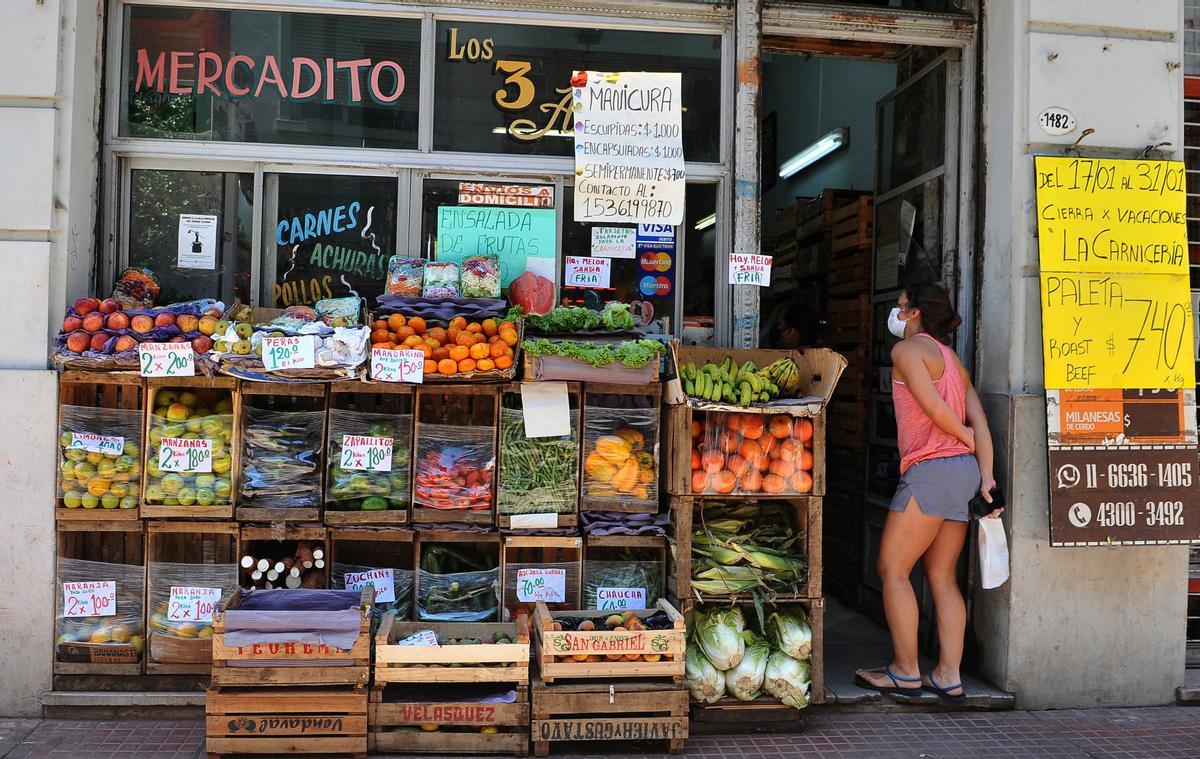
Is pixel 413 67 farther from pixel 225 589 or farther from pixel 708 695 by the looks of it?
pixel 708 695

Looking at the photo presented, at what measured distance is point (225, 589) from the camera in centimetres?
492

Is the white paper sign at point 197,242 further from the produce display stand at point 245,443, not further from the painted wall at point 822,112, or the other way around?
the painted wall at point 822,112

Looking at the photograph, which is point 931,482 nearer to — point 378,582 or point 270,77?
point 378,582

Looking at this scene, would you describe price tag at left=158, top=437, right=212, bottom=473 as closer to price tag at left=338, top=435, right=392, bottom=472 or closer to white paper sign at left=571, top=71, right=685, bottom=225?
price tag at left=338, top=435, right=392, bottom=472

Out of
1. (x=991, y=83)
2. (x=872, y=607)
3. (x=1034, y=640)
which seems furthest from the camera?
(x=872, y=607)

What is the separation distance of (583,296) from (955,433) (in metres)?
2.26

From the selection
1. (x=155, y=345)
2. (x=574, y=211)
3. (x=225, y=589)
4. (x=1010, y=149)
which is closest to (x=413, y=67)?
(x=574, y=211)

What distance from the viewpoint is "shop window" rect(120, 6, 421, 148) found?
215 inches

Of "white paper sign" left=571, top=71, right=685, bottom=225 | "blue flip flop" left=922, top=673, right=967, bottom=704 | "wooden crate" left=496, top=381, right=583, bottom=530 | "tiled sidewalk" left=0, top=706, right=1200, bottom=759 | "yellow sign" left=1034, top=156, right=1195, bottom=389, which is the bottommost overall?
"tiled sidewalk" left=0, top=706, right=1200, bottom=759

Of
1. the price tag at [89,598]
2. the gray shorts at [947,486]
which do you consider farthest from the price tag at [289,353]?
the gray shorts at [947,486]

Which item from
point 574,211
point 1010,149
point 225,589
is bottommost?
point 225,589

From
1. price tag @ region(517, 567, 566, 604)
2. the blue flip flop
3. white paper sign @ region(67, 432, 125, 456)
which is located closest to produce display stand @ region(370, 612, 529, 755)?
price tag @ region(517, 567, 566, 604)

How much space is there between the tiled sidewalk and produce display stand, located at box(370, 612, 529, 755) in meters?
0.51

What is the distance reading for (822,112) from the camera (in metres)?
9.32
